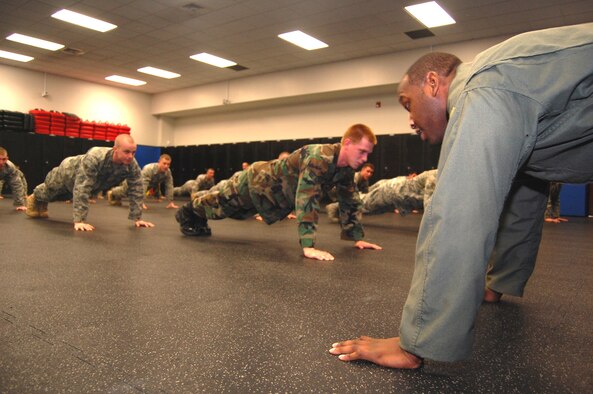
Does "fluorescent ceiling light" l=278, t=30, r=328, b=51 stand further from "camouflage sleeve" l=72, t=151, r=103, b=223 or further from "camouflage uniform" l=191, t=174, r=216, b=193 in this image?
"camouflage sleeve" l=72, t=151, r=103, b=223

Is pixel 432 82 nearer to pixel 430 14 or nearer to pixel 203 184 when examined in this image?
pixel 430 14

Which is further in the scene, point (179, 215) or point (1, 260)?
point (179, 215)

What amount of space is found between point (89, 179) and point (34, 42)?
642cm

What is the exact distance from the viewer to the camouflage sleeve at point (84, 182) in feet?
11.9

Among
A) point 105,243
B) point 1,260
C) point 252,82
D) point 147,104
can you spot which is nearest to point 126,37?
point 252,82

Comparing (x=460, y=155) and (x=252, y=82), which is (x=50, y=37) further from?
(x=460, y=155)

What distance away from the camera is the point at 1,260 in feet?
7.03

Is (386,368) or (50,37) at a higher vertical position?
(50,37)

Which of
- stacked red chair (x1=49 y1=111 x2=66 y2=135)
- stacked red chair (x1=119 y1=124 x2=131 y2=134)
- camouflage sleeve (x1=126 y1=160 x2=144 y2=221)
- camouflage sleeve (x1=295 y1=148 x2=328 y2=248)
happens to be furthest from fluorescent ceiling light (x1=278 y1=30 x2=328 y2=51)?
stacked red chair (x1=49 y1=111 x2=66 y2=135)

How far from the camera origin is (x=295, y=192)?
2768mm

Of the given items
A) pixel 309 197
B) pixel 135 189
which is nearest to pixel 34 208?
pixel 135 189

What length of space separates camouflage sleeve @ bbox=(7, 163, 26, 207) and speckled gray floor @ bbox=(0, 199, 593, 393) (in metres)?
2.92

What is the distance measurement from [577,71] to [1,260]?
2.49m

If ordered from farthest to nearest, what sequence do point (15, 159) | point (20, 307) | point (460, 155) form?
point (15, 159), point (20, 307), point (460, 155)
